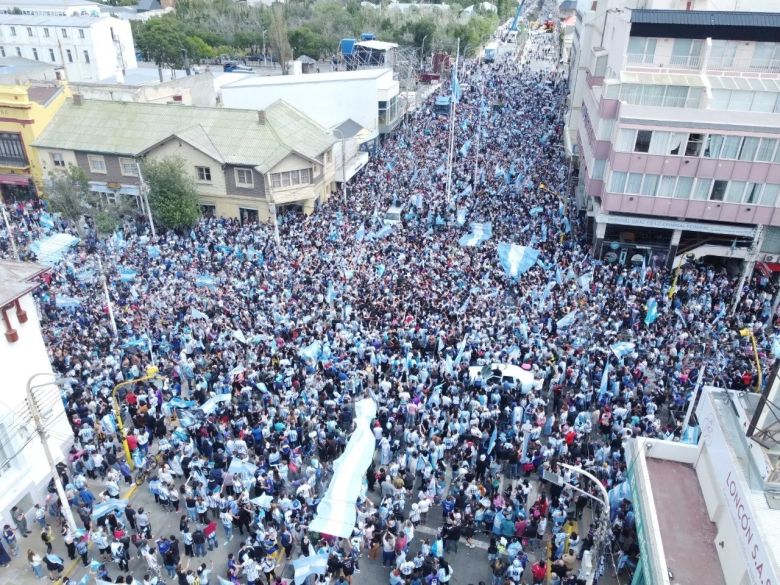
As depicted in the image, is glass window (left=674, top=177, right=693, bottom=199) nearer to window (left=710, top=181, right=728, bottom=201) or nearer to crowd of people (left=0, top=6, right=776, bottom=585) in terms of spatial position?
window (left=710, top=181, right=728, bottom=201)

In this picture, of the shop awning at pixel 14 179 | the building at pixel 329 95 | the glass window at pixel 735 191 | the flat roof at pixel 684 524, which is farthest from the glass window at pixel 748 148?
the shop awning at pixel 14 179

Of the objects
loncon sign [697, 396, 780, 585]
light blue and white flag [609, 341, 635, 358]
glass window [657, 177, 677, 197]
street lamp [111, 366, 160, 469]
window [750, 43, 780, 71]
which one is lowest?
street lamp [111, 366, 160, 469]

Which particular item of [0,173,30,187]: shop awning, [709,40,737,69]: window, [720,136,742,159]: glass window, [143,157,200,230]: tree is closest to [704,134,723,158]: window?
[720,136,742,159]: glass window

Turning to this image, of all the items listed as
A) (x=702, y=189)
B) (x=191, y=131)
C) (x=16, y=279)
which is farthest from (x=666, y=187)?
(x=16, y=279)

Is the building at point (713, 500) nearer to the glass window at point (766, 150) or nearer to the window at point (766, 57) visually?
the glass window at point (766, 150)

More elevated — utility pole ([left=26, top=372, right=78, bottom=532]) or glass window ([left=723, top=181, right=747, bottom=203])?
glass window ([left=723, top=181, right=747, bottom=203])

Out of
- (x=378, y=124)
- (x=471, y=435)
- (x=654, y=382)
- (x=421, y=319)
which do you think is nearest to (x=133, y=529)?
(x=471, y=435)

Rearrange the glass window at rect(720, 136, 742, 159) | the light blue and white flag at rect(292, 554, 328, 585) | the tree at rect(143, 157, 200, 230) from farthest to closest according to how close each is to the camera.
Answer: the tree at rect(143, 157, 200, 230) < the glass window at rect(720, 136, 742, 159) < the light blue and white flag at rect(292, 554, 328, 585)

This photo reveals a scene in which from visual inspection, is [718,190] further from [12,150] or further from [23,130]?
[12,150]
